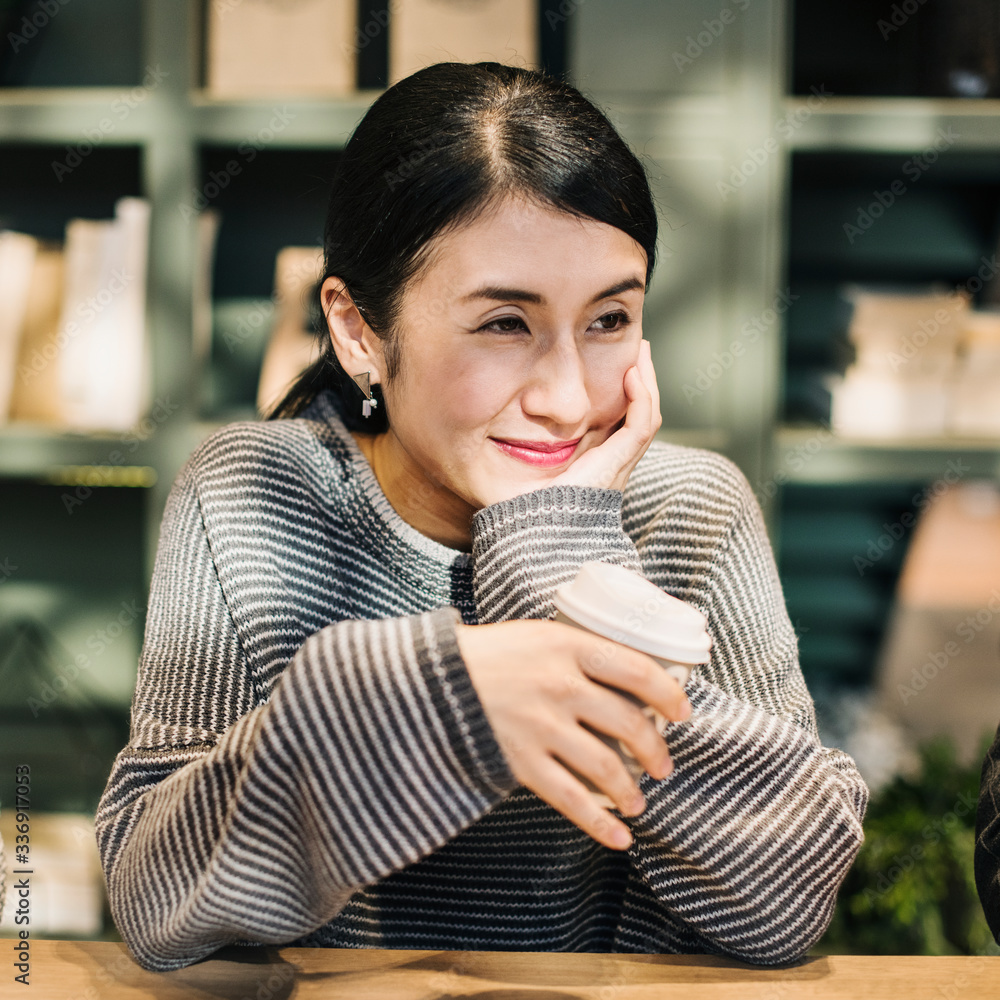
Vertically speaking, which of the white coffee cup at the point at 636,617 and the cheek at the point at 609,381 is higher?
the cheek at the point at 609,381

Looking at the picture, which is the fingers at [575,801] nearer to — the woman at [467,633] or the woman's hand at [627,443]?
the woman at [467,633]

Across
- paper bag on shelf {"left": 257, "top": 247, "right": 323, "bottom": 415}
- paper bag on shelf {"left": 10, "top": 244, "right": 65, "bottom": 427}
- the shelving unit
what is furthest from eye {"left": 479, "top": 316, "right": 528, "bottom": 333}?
paper bag on shelf {"left": 10, "top": 244, "right": 65, "bottom": 427}

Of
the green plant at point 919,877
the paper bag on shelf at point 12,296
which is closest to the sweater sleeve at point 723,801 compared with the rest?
the green plant at point 919,877

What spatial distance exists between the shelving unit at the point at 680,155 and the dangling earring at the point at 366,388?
729 mm

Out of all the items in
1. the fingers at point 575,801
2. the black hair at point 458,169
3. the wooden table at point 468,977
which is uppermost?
the black hair at point 458,169

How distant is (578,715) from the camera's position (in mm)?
596

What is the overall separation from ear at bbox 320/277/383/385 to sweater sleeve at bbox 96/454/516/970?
0.40 m

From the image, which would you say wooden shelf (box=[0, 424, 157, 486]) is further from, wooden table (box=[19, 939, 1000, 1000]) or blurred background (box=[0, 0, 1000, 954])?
wooden table (box=[19, 939, 1000, 1000])

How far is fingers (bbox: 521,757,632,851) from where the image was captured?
0.59m

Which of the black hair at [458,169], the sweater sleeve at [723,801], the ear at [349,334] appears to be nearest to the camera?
the sweater sleeve at [723,801]

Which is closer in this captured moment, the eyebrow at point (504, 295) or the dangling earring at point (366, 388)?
the eyebrow at point (504, 295)

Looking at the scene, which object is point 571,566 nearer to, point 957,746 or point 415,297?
point 415,297

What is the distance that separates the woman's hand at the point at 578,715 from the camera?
1.91ft

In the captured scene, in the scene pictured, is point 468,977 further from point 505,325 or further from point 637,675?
point 505,325
